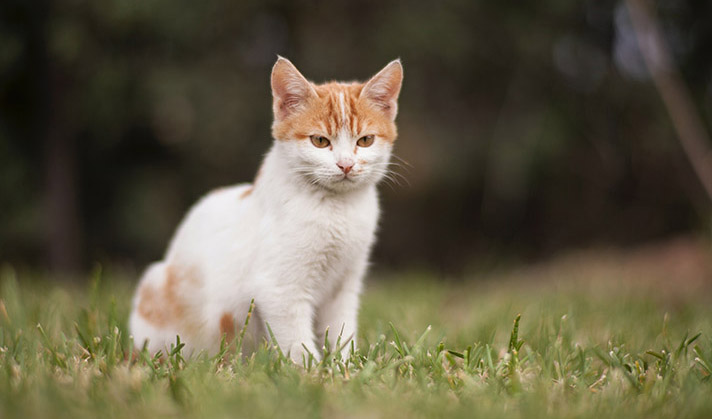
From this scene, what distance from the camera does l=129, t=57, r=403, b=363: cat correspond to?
2020 millimetres

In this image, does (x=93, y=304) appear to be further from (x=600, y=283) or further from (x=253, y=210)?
(x=600, y=283)

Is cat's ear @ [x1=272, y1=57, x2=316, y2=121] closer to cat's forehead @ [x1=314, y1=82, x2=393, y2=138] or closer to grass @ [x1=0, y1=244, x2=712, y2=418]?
cat's forehead @ [x1=314, y1=82, x2=393, y2=138]

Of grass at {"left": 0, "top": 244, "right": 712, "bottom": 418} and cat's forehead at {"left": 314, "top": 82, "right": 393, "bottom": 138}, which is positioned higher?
cat's forehead at {"left": 314, "top": 82, "right": 393, "bottom": 138}

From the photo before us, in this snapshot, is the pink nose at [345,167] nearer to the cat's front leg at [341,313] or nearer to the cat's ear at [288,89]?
the cat's ear at [288,89]

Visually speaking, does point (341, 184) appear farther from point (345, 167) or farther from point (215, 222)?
point (215, 222)

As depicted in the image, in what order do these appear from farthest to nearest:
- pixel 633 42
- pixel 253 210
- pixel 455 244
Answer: pixel 455 244 → pixel 633 42 → pixel 253 210

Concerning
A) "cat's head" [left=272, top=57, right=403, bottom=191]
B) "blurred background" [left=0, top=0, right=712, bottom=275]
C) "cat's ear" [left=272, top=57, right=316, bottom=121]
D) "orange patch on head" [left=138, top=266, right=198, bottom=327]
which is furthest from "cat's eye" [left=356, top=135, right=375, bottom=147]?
"blurred background" [left=0, top=0, right=712, bottom=275]

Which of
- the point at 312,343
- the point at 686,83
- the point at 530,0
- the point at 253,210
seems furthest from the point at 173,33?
the point at 686,83

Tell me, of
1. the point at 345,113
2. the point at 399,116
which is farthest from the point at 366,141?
the point at 399,116

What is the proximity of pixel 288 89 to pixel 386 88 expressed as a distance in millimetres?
378

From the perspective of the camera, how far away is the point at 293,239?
6.59 ft

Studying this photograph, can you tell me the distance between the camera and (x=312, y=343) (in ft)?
6.59

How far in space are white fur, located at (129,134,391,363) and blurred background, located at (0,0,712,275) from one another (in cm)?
265

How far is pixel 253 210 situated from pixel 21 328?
98 cm
